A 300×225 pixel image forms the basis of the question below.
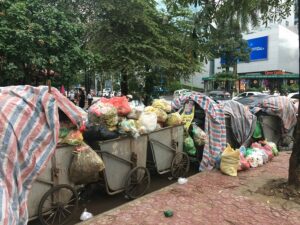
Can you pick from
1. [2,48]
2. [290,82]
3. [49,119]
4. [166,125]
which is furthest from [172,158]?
[290,82]

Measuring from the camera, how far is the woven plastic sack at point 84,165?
14.4 feet

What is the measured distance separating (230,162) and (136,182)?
1.95 meters

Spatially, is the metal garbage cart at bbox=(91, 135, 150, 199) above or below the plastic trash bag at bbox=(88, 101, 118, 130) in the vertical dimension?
below

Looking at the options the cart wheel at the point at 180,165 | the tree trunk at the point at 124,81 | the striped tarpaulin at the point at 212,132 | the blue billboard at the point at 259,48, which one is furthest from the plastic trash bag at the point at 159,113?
the blue billboard at the point at 259,48

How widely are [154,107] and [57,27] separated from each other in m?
5.38

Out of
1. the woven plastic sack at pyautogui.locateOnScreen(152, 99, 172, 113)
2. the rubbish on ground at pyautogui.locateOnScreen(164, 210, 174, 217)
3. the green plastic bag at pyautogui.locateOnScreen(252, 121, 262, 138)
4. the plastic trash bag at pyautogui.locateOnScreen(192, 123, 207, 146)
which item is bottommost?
the rubbish on ground at pyautogui.locateOnScreen(164, 210, 174, 217)

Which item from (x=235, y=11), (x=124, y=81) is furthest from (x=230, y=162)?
(x=124, y=81)

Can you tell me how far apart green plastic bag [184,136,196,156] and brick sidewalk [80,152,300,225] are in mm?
851

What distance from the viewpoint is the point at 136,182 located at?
5355 mm

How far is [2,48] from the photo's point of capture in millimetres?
9055

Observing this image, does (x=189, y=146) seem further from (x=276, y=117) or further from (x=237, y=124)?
(x=276, y=117)

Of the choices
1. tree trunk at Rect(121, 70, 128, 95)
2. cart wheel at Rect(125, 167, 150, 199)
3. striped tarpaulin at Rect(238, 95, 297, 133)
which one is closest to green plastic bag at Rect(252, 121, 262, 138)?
striped tarpaulin at Rect(238, 95, 297, 133)

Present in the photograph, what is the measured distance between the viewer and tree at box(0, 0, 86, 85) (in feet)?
30.3

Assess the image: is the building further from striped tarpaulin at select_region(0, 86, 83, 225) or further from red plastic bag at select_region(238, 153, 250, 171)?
striped tarpaulin at select_region(0, 86, 83, 225)
